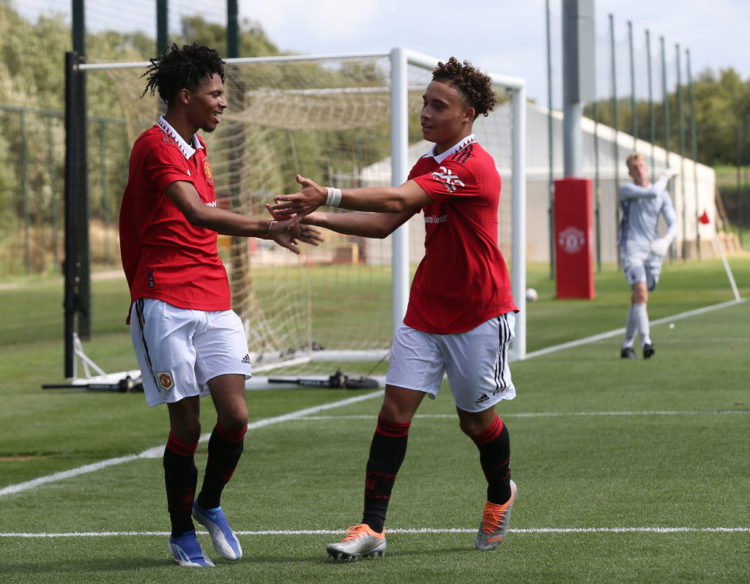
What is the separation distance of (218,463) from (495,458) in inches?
47.0

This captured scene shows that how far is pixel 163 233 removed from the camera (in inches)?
209

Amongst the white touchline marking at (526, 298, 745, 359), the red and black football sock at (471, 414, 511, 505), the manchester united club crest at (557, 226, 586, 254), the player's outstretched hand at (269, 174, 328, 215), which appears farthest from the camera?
the manchester united club crest at (557, 226, 586, 254)

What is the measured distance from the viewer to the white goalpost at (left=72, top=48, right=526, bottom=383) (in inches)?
539

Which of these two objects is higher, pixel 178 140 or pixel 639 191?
pixel 639 191

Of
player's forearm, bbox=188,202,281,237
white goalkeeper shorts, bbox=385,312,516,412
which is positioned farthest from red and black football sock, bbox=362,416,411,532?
player's forearm, bbox=188,202,281,237

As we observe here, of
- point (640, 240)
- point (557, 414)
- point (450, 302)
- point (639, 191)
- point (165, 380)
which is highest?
point (639, 191)

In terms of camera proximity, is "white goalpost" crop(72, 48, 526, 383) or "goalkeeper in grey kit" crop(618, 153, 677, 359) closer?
"goalkeeper in grey kit" crop(618, 153, 677, 359)

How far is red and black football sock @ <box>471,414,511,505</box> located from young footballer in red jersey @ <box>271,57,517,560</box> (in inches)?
3.5

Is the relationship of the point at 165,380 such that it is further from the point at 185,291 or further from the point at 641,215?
the point at 641,215

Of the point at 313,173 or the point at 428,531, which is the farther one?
the point at 313,173

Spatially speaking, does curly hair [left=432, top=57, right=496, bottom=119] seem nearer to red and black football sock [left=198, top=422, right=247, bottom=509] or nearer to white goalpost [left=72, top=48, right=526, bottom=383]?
red and black football sock [left=198, top=422, right=247, bottom=509]

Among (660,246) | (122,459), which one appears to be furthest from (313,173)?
(122,459)

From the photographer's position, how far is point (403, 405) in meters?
5.41

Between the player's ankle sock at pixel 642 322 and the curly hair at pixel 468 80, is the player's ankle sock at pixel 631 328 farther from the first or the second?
the curly hair at pixel 468 80
